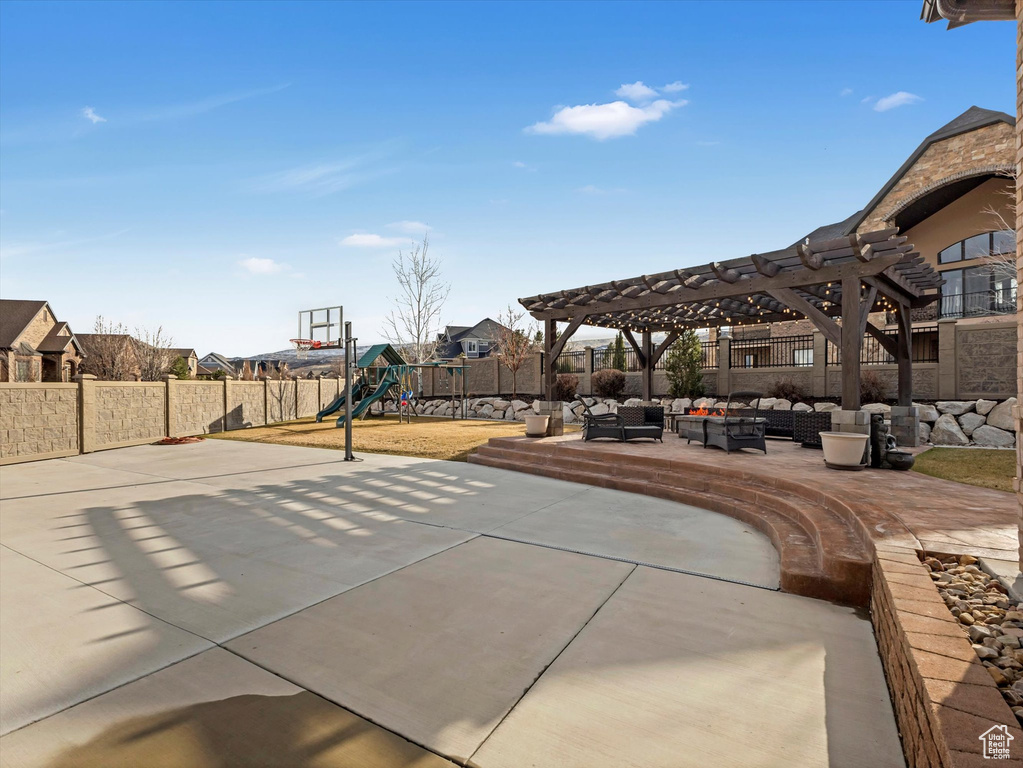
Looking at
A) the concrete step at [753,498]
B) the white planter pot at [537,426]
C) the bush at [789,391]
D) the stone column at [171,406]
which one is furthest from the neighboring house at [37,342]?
the bush at [789,391]

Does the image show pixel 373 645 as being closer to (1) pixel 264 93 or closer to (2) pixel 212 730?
(2) pixel 212 730

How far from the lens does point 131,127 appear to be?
1168 centimetres

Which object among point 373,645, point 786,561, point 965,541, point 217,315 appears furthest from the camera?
point 217,315

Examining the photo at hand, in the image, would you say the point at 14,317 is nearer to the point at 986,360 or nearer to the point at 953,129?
the point at 986,360

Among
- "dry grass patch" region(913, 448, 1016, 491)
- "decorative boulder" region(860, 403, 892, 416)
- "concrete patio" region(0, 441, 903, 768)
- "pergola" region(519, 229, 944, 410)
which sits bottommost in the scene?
"concrete patio" region(0, 441, 903, 768)

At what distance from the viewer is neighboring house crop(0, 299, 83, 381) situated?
32469 millimetres

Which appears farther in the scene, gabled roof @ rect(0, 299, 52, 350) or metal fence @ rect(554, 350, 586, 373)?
gabled roof @ rect(0, 299, 52, 350)

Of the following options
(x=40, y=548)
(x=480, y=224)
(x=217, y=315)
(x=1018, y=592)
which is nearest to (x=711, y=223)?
(x=480, y=224)

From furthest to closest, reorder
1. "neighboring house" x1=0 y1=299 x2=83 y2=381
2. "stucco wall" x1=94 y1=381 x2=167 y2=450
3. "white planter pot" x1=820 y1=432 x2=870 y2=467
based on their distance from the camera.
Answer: "neighboring house" x1=0 y1=299 x2=83 y2=381, "stucco wall" x1=94 y1=381 x2=167 y2=450, "white planter pot" x1=820 y1=432 x2=870 y2=467

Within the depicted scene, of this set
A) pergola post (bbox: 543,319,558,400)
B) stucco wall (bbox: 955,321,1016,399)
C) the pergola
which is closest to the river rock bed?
the pergola

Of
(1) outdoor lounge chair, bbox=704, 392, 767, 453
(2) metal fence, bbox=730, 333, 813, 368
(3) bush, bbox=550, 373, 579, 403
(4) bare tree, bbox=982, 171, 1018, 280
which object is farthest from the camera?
(3) bush, bbox=550, 373, 579, 403

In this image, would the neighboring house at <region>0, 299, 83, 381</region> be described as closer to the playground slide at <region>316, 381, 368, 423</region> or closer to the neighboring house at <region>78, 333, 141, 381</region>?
the neighboring house at <region>78, 333, 141, 381</region>

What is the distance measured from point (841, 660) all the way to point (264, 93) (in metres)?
14.1

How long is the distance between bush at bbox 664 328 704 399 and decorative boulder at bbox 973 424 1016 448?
6.67m
